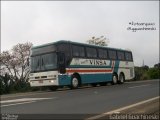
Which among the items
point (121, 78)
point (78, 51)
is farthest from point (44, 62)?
point (121, 78)

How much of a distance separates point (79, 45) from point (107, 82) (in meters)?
5.35

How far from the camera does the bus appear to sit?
911 inches

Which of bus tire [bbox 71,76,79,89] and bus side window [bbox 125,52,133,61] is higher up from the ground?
bus side window [bbox 125,52,133,61]

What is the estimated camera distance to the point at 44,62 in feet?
76.6

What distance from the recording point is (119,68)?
31.1 meters

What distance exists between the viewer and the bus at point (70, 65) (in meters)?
23.1

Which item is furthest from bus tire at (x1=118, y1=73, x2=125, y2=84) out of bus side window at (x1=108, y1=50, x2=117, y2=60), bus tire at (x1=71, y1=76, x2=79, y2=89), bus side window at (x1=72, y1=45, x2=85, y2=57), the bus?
bus tire at (x1=71, y1=76, x2=79, y2=89)

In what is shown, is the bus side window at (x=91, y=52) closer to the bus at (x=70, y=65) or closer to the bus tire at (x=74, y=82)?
the bus at (x=70, y=65)

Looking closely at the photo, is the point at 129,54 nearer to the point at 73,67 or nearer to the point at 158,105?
the point at 73,67

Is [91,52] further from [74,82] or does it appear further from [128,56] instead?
[128,56]

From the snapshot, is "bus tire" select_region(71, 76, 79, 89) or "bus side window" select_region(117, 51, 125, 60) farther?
"bus side window" select_region(117, 51, 125, 60)

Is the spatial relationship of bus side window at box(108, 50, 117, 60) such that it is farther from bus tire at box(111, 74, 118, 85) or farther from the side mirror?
the side mirror

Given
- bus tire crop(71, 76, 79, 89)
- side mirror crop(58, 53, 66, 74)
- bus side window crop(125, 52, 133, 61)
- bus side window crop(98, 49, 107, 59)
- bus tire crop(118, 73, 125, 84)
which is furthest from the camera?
bus side window crop(125, 52, 133, 61)

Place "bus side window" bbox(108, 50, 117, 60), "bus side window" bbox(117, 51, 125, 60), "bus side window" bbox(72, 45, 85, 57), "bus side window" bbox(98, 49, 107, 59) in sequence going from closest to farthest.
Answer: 1. "bus side window" bbox(72, 45, 85, 57)
2. "bus side window" bbox(98, 49, 107, 59)
3. "bus side window" bbox(108, 50, 117, 60)
4. "bus side window" bbox(117, 51, 125, 60)
